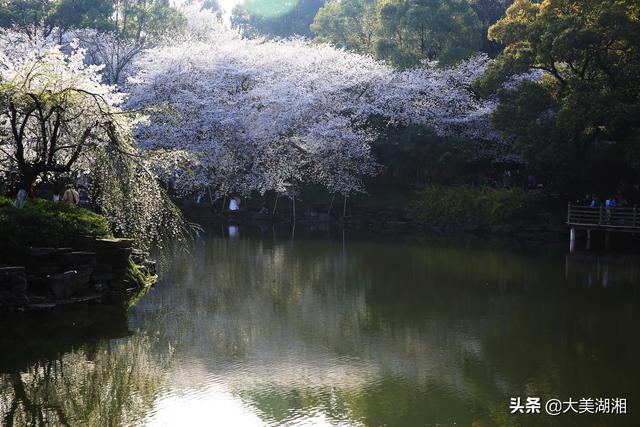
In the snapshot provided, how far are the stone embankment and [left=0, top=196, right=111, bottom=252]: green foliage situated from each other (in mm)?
225

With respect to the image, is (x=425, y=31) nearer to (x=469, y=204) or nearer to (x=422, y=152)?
(x=422, y=152)

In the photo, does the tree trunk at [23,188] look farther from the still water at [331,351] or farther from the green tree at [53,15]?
the green tree at [53,15]

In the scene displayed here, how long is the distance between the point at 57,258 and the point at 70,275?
0.41 m

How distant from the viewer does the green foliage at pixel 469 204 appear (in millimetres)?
29875

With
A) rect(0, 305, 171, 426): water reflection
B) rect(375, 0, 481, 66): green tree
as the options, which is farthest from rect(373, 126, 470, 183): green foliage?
rect(0, 305, 171, 426): water reflection

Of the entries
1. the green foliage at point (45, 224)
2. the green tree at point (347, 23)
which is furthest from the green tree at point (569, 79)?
the green tree at point (347, 23)

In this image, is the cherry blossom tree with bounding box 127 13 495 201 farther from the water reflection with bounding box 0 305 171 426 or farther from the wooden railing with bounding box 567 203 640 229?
the water reflection with bounding box 0 305 171 426

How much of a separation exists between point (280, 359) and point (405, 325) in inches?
126

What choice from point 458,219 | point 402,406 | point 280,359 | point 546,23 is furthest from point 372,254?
point 402,406

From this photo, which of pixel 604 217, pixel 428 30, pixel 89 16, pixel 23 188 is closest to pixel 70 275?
pixel 23 188

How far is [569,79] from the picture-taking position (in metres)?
25.7

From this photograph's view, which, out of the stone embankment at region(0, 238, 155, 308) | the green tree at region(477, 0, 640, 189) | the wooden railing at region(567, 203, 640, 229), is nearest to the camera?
the stone embankment at region(0, 238, 155, 308)

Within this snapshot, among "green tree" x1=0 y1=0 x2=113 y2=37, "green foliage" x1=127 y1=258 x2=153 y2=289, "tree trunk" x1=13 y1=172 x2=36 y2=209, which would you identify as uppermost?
"green tree" x1=0 y1=0 x2=113 y2=37

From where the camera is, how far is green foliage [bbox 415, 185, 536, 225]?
29875mm
